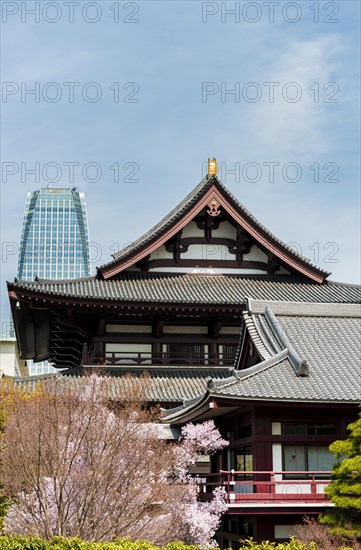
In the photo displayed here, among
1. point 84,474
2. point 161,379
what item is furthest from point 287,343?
point 84,474

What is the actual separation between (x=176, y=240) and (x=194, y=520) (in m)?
15.9

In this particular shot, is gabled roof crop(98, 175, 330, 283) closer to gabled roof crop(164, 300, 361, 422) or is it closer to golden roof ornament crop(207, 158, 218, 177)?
golden roof ornament crop(207, 158, 218, 177)

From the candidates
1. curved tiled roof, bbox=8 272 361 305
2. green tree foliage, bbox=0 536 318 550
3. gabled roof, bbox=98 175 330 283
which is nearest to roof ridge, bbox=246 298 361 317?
curved tiled roof, bbox=8 272 361 305

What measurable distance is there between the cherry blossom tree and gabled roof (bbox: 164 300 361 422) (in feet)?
10.4

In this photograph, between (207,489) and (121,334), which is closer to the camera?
(207,489)

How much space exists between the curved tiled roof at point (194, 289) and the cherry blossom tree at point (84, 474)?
1183 cm

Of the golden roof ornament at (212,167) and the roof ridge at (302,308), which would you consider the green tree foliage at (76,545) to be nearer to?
the roof ridge at (302,308)

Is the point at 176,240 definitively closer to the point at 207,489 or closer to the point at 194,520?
the point at 207,489

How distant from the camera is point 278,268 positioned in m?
38.7

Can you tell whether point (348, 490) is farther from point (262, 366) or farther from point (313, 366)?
point (313, 366)

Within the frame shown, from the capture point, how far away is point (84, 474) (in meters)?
19.5

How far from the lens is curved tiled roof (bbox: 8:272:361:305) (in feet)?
110

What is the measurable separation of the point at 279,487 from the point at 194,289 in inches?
517

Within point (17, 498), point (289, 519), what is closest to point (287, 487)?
point (289, 519)
